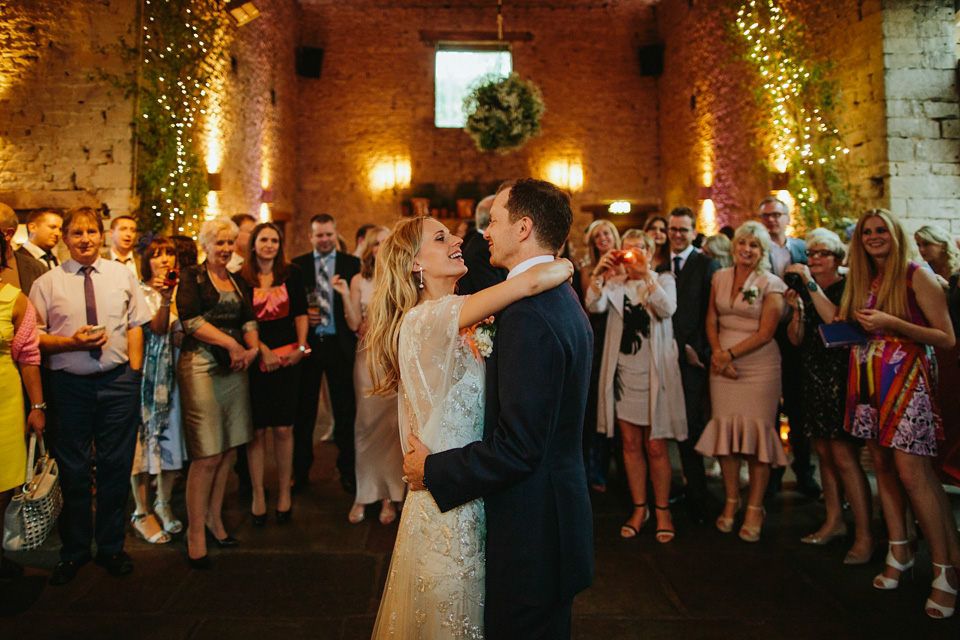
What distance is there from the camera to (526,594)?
1.37 metres

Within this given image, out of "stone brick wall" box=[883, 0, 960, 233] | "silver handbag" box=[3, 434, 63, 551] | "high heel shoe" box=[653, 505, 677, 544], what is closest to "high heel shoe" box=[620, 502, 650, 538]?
"high heel shoe" box=[653, 505, 677, 544]

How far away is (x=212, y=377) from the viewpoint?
3031 millimetres

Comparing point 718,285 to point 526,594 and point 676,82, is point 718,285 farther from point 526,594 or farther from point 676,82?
point 676,82

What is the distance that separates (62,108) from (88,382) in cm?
362

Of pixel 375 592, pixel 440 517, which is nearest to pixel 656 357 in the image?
pixel 375 592

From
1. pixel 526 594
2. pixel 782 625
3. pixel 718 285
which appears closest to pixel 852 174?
pixel 718 285

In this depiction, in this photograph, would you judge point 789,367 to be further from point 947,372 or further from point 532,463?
point 532,463

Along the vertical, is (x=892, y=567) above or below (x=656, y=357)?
below

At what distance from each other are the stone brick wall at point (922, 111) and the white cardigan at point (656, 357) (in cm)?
299

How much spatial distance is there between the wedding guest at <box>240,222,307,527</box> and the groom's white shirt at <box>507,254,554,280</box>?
7.63 ft

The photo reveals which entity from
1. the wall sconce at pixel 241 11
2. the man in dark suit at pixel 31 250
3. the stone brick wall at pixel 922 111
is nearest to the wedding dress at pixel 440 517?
the man in dark suit at pixel 31 250

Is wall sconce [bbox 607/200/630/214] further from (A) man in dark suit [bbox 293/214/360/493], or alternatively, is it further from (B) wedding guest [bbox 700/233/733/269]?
(A) man in dark suit [bbox 293/214/360/493]

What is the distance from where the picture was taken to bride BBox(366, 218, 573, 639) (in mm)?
1452

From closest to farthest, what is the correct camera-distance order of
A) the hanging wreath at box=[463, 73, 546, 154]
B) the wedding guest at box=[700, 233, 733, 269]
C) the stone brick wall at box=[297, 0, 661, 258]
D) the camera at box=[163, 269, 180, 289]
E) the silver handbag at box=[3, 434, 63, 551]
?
1. the silver handbag at box=[3, 434, 63, 551]
2. the camera at box=[163, 269, 180, 289]
3. the wedding guest at box=[700, 233, 733, 269]
4. the hanging wreath at box=[463, 73, 546, 154]
5. the stone brick wall at box=[297, 0, 661, 258]
